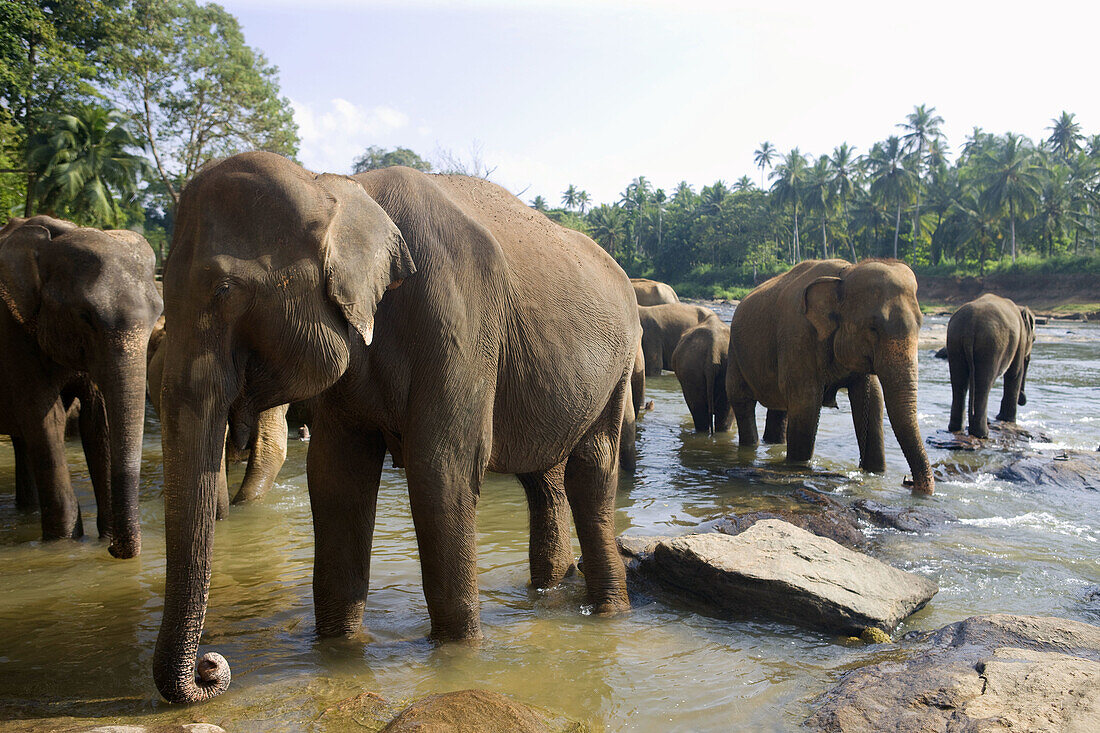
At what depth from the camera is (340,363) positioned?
3.04 meters

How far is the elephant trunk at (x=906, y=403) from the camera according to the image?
826cm

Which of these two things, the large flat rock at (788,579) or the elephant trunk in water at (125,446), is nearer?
the large flat rock at (788,579)

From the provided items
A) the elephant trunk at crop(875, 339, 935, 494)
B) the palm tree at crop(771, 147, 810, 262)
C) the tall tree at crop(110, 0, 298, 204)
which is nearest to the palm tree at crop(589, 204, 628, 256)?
the palm tree at crop(771, 147, 810, 262)

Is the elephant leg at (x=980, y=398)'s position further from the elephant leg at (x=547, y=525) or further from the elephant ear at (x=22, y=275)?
the elephant ear at (x=22, y=275)

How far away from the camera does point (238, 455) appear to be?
28.1ft

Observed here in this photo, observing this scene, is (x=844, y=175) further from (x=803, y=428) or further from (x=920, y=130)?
(x=803, y=428)

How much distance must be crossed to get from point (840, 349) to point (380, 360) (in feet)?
21.9

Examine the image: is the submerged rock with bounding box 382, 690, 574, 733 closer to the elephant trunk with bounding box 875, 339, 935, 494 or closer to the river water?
the river water

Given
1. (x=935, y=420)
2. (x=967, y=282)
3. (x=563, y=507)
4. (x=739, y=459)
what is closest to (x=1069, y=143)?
(x=967, y=282)

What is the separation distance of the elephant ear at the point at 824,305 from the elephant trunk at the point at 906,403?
2.19ft

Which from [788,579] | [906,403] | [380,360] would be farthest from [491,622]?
[906,403]

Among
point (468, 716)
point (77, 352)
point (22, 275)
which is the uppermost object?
point (22, 275)

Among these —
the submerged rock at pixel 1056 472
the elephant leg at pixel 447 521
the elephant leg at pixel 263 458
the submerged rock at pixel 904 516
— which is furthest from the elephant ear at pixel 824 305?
the elephant leg at pixel 447 521

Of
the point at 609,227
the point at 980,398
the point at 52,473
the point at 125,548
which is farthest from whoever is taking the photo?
the point at 609,227
